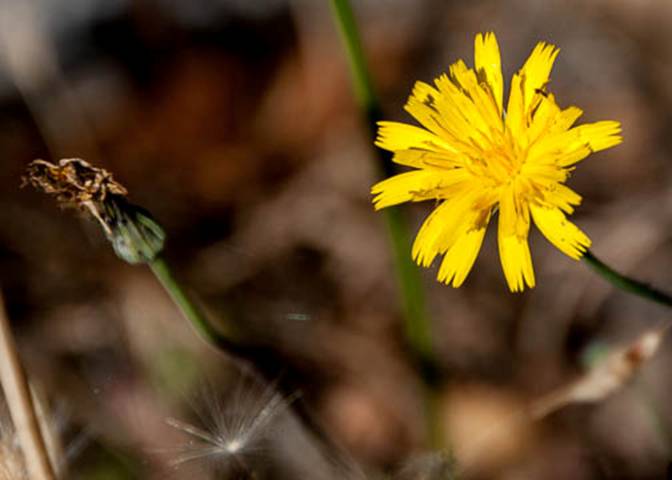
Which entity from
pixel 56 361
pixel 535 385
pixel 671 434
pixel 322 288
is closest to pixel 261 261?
pixel 322 288

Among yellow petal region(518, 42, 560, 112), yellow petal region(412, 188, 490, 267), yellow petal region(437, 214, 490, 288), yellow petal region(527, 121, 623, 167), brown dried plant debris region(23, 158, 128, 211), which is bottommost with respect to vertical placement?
yellow petal region(437, 214, 490, 288)

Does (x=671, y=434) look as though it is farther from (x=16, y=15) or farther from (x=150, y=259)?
(x=16, y=15)

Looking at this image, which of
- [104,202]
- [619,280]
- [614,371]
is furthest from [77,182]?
[614,371]

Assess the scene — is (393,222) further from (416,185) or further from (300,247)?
(300,247)

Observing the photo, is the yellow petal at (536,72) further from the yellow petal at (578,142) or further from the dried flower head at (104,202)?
the dried flower head at (104,202)

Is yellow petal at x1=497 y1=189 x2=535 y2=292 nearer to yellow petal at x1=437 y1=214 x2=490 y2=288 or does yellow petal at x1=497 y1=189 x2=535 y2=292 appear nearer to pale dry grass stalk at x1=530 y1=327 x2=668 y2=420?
yellow petal at x1=437 y1=214 x2=490 y2=288

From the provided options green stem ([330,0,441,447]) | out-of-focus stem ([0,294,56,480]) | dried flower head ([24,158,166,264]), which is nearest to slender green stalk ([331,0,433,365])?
green stem ([330,0,441,447])

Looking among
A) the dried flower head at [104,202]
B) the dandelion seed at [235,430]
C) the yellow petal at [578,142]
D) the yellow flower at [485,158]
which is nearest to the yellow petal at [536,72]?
the yellow flower at [485,158]
